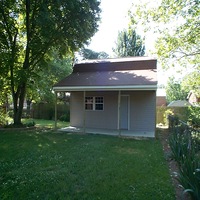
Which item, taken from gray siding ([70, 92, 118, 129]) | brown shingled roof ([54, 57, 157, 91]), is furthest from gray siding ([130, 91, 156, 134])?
brown shingled roof ([54, 57, 157, 91])

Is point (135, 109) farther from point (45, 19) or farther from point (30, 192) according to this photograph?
point (30, 192)

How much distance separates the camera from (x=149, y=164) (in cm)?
661

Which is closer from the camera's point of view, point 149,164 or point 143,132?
point 149,164

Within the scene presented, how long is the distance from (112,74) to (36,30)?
5977 millimetres

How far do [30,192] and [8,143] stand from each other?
18.1 feet

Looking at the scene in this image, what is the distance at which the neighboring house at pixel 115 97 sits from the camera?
1238 cm

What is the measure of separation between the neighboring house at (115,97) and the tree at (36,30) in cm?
252

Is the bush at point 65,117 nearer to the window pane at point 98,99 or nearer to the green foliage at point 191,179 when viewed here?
the window pane at point 98,99

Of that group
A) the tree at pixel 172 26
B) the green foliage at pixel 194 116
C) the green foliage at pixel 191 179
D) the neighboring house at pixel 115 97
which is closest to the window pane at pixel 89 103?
the neighboring house at pixel 115 97

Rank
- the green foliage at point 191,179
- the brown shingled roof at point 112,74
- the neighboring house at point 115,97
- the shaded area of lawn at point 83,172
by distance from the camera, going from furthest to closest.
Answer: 1. the neighboring house at point 115,97
2. the brown shingled roof at point 112,74
3. the shaded area of lawn at point 83,172
4. the green foliage at point 191,179

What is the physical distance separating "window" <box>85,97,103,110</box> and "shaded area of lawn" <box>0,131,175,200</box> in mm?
5370

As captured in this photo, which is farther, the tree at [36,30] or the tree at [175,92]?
the tree at [175,92]

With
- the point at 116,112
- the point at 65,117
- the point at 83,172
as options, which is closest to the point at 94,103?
the point at 116,112

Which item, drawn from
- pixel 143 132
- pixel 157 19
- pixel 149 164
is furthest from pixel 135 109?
pixel 149 164
